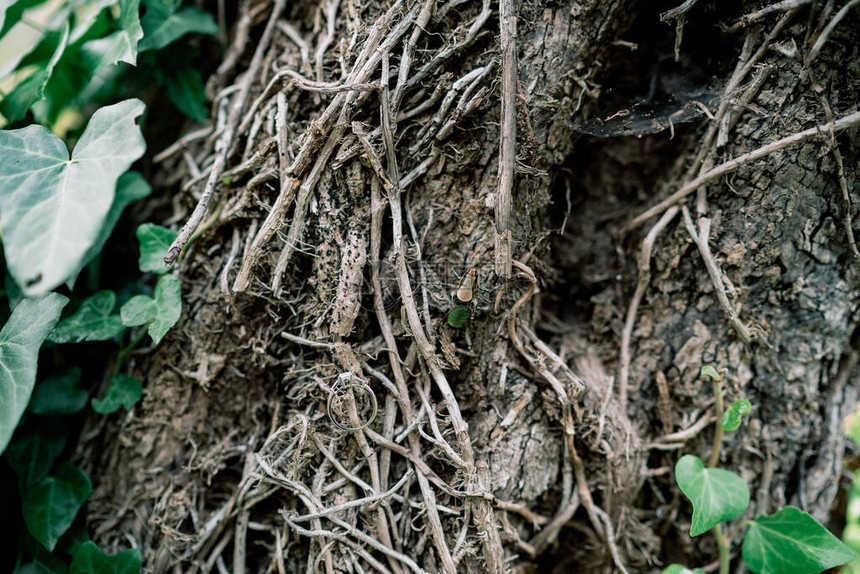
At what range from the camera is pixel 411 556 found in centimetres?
89

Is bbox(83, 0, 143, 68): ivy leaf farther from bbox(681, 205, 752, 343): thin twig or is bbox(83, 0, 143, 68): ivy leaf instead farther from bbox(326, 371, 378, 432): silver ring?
bbox(681, 205, 752, 343): thin twig

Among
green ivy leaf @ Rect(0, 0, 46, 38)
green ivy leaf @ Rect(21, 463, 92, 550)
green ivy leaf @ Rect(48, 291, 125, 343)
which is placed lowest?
green ivy leaf @ Rect(21, 463, 92, 550)

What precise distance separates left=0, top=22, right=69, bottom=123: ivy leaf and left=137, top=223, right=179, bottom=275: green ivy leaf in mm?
312

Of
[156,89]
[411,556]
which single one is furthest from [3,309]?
[411,556]

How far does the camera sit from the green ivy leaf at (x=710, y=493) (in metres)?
0.84

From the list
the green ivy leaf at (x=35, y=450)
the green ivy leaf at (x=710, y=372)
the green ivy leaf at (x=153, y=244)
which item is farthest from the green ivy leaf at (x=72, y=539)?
the green ivy leaf at (x=710, y=372)

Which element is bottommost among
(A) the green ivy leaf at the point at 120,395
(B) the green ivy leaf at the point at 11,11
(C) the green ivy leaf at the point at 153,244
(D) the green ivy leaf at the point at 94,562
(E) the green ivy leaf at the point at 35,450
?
(D) the green ivy leaf at the point at 94,562

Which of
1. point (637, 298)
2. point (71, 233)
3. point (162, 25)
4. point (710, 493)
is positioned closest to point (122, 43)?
point (162, 25)

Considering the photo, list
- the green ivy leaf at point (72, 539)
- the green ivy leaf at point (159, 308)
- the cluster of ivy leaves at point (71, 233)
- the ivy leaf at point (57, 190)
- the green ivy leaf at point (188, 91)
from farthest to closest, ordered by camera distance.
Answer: the green ivy leaf at point (188, 91) → the green ivy leaf at point (72, 539) → the green ivy leaf at point (159, 308) → the cluster of ivy leaves at point (71, 233) → the ivy leaf at point (57, 190)

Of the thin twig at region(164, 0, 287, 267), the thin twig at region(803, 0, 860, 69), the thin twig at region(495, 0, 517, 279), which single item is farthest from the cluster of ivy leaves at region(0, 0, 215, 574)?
the thin twig at region(803, 0, 860, 69)

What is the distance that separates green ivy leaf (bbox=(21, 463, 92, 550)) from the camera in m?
0.96

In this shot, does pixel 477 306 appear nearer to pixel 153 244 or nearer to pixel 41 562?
pixel 153 244

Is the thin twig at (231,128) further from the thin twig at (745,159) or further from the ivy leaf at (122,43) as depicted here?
the thin twig at (745,159)

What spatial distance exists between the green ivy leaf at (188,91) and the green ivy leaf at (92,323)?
0.44 m
